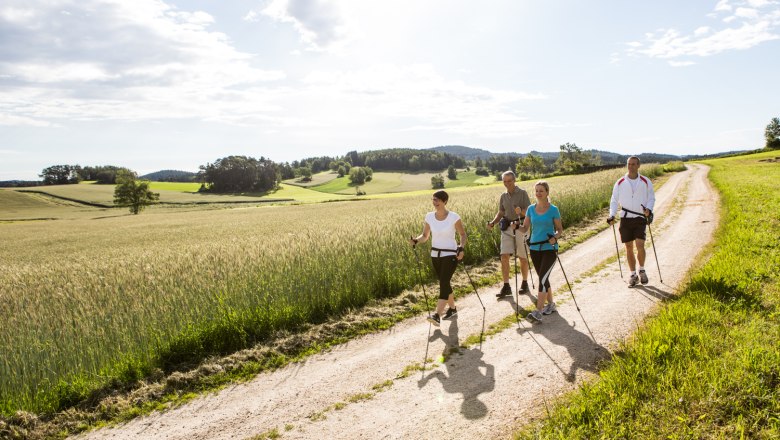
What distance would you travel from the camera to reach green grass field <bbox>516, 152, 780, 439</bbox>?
397cm

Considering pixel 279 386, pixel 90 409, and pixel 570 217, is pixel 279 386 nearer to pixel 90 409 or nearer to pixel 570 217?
pixel 90 409

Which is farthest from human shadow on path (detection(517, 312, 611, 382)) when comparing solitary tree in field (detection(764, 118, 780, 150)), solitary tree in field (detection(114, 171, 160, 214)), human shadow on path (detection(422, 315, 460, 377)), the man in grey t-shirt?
solitary tree in field (detection(764, 118, 780, 150))

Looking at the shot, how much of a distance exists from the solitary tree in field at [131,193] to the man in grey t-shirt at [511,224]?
250 ft

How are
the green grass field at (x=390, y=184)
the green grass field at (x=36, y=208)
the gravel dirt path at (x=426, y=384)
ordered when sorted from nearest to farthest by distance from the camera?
the gravel dirt path at (x=426, y=384) → the green grass field at (x=36, y=208) → the green grass field at (x=390, y=184)

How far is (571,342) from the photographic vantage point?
21.2 ft

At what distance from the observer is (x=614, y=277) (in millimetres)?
10023

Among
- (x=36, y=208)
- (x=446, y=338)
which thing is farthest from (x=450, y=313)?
(x=36, y=208)

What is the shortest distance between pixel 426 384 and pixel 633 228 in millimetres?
6725

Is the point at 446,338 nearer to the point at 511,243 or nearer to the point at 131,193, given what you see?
the point at 511,243

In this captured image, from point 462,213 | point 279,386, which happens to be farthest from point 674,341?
point 462,213

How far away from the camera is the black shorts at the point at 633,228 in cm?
934

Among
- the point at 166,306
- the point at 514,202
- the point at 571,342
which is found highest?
the point at 514,202

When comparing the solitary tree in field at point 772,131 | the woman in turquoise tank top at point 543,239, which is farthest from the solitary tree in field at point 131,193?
the solitary tree in field at point 772,131

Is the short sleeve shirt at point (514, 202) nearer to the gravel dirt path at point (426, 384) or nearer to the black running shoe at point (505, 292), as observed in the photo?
the black running shoe at point (505, 292)
